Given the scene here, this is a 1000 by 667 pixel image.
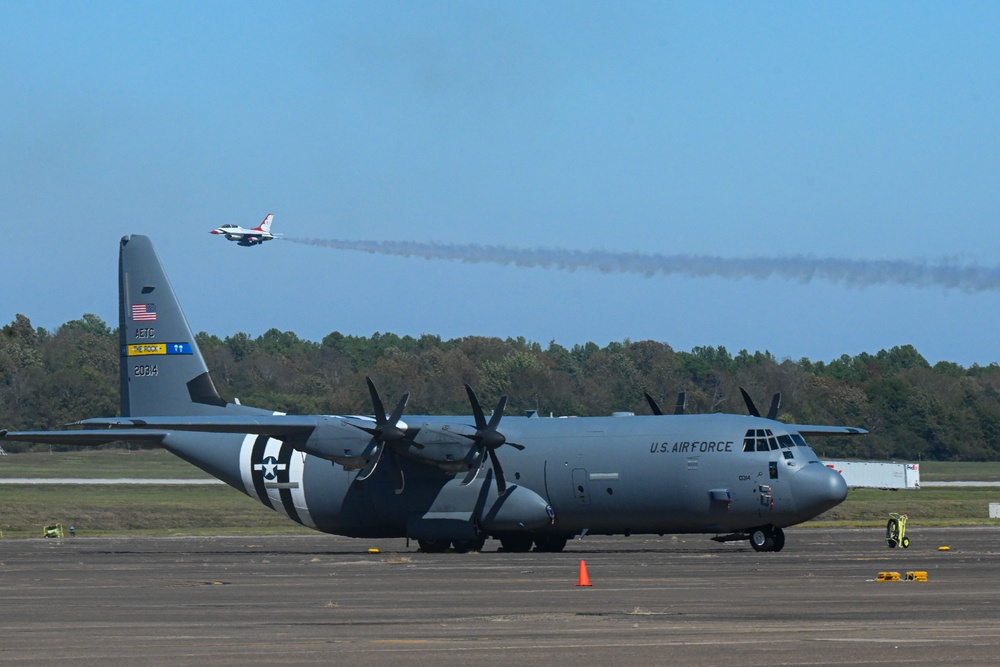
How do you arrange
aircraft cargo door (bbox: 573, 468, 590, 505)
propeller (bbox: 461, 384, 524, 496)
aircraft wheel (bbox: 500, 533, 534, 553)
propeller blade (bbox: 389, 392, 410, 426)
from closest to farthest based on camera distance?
aircraft cargo door (bbox: 573, 468, 590, 505), propeller blade (bbox: 389, 392, 410, 426), propeller (bbox: 461, 384, 524, 496), aircraft wheel (bbox: 500, 533, 534, 553)

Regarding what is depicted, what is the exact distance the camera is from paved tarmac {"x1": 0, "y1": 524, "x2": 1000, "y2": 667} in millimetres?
14992

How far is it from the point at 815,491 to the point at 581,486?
590cm

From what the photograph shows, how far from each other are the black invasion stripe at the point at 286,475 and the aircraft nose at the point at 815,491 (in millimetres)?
14430

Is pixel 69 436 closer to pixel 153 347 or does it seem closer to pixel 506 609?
pixel 153 347

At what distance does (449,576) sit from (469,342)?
66012 mm

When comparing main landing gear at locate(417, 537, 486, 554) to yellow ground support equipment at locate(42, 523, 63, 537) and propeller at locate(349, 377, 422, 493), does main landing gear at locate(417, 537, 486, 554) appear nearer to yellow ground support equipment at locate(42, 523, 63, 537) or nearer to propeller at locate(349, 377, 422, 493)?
propeller at locate(349, 377, 422, 493)

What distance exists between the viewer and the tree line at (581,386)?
7075cm

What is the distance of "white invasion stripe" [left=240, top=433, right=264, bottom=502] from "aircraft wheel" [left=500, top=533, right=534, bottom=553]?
7.52 meters

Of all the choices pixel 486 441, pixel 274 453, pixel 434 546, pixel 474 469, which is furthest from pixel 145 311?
pixel 486 441

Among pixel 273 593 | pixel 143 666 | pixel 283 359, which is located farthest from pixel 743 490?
pixel 283 359

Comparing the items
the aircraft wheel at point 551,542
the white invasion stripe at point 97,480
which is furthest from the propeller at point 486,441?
the white invasion stripe at point 97,480

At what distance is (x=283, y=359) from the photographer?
10838 cm

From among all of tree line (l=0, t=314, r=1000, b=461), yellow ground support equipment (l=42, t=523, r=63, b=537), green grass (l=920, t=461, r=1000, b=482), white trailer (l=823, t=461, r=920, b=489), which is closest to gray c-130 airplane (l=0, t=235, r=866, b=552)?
yellow ground support equipment (l=42, t=523, r=63, b=537)

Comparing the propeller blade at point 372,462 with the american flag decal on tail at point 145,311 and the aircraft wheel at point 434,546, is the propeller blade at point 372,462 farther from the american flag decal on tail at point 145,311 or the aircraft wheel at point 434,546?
the american flag decal on tail at point 145,311
